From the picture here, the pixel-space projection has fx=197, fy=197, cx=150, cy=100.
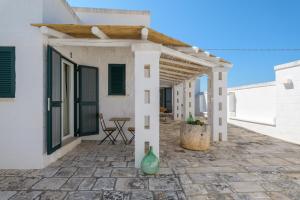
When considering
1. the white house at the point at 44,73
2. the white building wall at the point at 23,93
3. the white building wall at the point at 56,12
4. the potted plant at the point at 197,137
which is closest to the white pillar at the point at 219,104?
the potted plant at the point at 197,137

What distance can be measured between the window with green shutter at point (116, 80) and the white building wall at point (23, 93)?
269 centimetres

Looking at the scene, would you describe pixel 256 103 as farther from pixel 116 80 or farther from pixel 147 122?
pixel 147 122

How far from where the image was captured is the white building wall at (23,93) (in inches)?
152

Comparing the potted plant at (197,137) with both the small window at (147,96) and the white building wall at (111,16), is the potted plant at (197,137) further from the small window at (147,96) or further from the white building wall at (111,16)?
the white building wall at (111,16)

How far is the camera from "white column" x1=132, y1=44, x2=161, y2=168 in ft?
12.9

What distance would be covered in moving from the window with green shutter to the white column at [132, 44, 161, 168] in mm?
2603

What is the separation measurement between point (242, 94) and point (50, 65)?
8813mm

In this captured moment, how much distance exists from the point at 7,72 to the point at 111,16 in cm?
427

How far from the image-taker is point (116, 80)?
6477 millimetres

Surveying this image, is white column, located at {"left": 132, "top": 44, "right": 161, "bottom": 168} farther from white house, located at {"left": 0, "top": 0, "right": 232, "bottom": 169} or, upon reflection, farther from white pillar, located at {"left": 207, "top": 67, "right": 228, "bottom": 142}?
white pillar, located at {"left": 207, "top": 67, "right": 228, "bottom": 142}

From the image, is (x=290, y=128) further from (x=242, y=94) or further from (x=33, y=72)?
(x=33, y=72)

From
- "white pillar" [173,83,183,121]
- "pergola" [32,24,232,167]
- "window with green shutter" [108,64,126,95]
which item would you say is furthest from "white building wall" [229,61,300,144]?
"window with green shutter" [108,64,126,95]

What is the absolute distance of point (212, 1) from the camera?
15.6m

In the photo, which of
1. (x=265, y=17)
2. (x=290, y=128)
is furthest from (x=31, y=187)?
(x=265, y=17)
